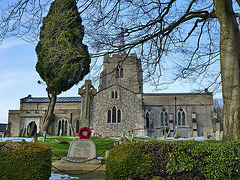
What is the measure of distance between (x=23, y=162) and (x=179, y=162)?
398 centimetres

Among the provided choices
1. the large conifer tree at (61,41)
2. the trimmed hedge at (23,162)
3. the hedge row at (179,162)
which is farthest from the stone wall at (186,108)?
the trimmed hedge at (23,162)

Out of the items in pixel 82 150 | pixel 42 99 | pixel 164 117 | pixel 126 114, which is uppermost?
pixel 42 99

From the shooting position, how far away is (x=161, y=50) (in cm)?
934

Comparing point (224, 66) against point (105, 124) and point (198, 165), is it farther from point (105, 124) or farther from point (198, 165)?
point (105, 124)

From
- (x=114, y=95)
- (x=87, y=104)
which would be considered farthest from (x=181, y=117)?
(x=87, y=104)

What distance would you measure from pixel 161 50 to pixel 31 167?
648 centimetres

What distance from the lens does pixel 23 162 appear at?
5.78 m

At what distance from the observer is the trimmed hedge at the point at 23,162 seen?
570 centimetres

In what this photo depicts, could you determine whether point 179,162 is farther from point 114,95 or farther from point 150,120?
point 150,120

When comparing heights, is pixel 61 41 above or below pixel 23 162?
above

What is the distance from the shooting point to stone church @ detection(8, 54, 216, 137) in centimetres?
3161

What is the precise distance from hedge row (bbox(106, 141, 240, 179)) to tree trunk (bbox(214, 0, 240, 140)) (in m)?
1.37

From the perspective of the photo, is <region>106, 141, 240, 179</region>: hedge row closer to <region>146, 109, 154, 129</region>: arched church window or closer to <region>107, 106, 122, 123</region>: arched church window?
<region>107, 106, 122, 123</region>: arched church window

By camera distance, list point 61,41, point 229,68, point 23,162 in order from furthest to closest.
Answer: point 61,41
point 229,68
point 23,162
